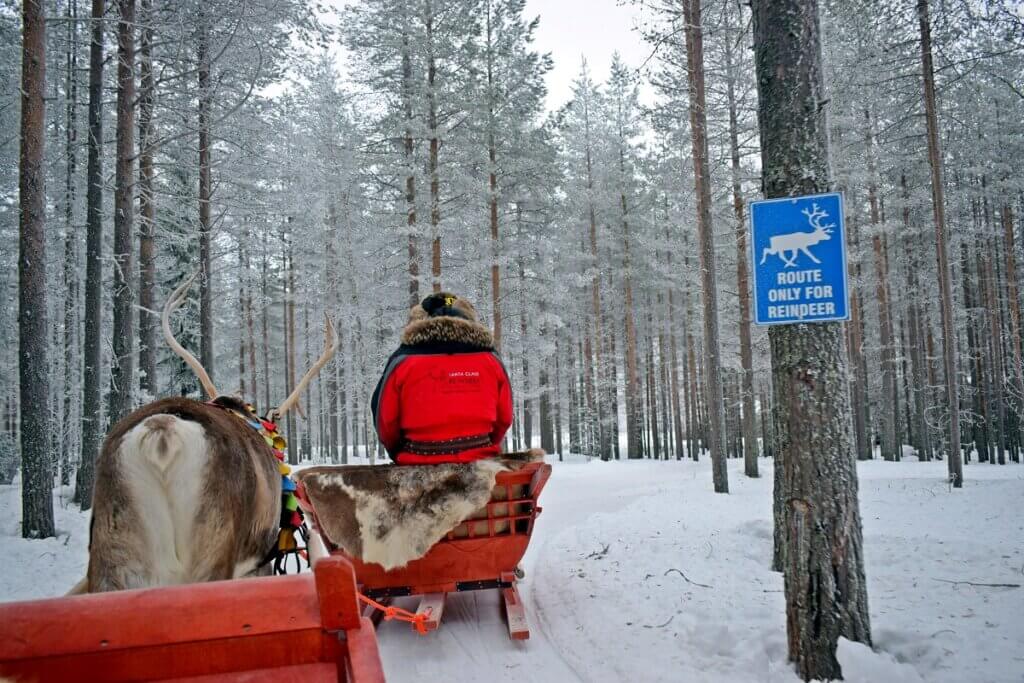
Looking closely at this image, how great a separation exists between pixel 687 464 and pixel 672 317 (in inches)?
395

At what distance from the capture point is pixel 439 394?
169 inches

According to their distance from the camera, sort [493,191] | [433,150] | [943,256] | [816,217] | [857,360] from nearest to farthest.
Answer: [816,217]
[943,256]
[433,150]
[493,191]
[857,360]

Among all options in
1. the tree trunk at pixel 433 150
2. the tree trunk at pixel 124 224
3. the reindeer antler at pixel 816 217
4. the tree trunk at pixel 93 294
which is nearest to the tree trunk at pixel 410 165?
the tree trunk at pixel 433 150

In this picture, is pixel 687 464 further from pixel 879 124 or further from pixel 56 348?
pixel 56 348

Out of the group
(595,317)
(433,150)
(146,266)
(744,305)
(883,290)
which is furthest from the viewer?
(595,317)

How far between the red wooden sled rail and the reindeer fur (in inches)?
36.1

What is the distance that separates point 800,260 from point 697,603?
8.91ft

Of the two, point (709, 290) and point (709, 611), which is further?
point (709, 290)

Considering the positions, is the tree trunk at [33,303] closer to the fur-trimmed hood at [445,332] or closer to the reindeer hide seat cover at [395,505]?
the reindeer hide seat cover at [395,505]

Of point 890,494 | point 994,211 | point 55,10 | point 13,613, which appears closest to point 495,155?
point 55,10

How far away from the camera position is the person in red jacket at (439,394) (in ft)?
14.1

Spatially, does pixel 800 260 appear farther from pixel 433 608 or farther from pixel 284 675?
pixel 433 608

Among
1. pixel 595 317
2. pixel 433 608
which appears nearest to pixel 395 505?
pixel 433 608

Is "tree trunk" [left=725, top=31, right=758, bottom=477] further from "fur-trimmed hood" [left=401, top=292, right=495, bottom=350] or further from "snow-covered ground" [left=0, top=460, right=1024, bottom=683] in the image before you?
"fur-trimmed hood" [left=401, top=292, right=495, bottom=350]
